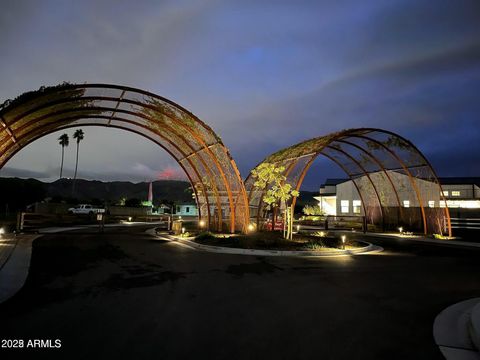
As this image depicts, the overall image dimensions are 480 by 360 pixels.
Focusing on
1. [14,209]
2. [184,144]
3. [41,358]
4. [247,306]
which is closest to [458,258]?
[247,306]

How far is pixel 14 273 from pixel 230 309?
717 centimetres

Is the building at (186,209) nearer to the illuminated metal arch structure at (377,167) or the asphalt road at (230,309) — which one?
the illuminated metal arch structure at (377,167)

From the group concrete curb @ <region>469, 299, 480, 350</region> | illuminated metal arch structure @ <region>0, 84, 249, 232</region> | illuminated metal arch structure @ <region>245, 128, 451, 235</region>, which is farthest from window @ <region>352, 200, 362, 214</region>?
concrete curb @ <region>469, 299, 480, 350</region>

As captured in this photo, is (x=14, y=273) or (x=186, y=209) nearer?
(x=14, y=273)

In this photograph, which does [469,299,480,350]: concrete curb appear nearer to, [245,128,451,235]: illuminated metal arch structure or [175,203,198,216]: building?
[245,128,451,235]: illuminated metal arch structure

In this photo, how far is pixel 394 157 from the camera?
24.2 meters

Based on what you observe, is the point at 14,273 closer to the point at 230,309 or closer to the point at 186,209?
the point at 230,309

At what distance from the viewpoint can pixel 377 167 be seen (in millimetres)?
26516

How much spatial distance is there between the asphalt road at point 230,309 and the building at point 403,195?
74.6ft

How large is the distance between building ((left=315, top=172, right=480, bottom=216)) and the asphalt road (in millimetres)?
22736

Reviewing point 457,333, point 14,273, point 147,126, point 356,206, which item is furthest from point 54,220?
point 356,206

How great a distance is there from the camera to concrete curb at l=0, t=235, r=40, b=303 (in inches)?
267

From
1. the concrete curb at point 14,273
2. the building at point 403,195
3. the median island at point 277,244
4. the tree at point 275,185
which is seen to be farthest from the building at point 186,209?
the concrete curb at point 14,273

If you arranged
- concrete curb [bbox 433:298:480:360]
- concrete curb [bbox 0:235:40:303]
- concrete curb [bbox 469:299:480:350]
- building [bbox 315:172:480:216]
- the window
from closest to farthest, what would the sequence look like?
concrete curb [bbox 433:298:480:360], concrete curb [bbox 469:299:480:350], concrete curb [bbox 0:235:40:303], building [bbox 315:172:480:216], the window
